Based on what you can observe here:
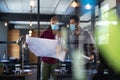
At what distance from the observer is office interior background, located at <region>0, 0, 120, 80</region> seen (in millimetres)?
2096

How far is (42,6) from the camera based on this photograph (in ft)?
30.5

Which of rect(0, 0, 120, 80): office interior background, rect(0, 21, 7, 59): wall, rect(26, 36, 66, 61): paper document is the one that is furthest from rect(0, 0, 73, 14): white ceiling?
rect(26, 36, 66, 61): paper document

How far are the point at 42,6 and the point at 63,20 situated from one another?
3.14 feet

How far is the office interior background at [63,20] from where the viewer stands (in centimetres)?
210

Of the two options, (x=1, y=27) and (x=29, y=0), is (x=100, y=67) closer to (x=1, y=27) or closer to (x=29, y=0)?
(x=29, y=0)

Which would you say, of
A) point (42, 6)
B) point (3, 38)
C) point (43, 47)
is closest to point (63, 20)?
point (42, 6)

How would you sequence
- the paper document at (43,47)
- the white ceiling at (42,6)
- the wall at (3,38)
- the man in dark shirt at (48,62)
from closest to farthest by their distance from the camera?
the paper document at (43,47) < the man in dark shirt at (48,62) < the white ceiling at (42,6) < the wall at (3,38)

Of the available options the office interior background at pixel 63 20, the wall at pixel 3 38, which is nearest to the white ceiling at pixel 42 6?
the office interior background at pixel 63 20

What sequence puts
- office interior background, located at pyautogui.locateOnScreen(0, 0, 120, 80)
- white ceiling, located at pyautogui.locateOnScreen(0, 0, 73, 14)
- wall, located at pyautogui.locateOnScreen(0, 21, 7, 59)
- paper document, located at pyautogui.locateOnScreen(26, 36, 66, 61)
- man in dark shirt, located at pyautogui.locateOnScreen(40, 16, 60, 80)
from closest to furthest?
office interior background, located at pyautogui.locateOnScreen(0, 0, 120, 80), paper document, located at pyautogui.locateOnScreen(26, 36, 66, 61), man in dark shirt, located at pyautogui.locateOnScreen(40, 16, 60, 80), white ceiling, located at pyautogui.locateOnScreen(0, 0, 73, 14), wall, located at pyautogui.locateOnScreen(0, 21, 7, 59)

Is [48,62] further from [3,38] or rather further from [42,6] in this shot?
[3,38]

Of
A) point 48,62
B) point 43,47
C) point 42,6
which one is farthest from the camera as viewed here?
point 42,6

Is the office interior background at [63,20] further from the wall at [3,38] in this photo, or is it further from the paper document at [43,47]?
the paper document at [43,47]

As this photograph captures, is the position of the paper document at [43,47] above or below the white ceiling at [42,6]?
below

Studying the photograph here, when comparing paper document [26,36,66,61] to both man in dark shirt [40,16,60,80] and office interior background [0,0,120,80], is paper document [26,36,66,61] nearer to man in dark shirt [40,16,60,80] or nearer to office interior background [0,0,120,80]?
man in dark shirt [40,16,60,80]
